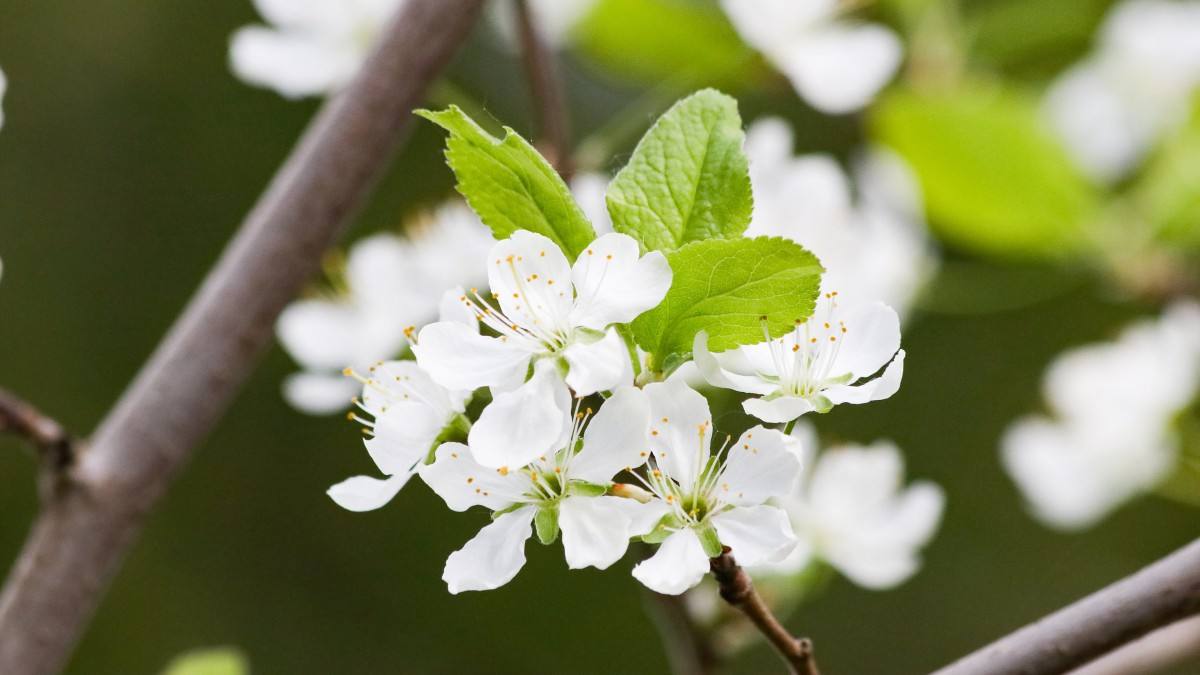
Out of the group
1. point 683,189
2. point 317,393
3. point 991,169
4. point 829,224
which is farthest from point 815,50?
point 683,189

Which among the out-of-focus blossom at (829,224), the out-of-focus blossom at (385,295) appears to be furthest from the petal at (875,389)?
the out-of-focus blossom at (385,295)

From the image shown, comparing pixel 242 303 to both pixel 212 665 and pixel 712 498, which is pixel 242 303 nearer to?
pixel 212 665

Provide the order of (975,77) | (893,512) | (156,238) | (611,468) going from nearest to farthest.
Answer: (611,468) → (893,512) → (975,77) → (156,238)

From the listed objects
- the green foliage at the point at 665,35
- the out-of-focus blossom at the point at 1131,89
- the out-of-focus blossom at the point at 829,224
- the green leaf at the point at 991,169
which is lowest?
the out-of-focus blossom at the point at 829,224

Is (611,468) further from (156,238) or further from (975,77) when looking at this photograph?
(156,238)

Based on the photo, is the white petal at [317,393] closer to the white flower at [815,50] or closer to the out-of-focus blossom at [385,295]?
the out-of-focus blossom at [385,295]

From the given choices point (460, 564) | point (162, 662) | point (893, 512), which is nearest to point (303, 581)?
point (162, 662)

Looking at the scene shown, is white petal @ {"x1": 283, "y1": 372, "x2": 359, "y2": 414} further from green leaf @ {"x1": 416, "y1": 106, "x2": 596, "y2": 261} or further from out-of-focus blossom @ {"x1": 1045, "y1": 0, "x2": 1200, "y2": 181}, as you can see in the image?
out-of-focus blossom @ {"x1": 1045, "y1": 0, "x2": 1200, "y2": 181}
